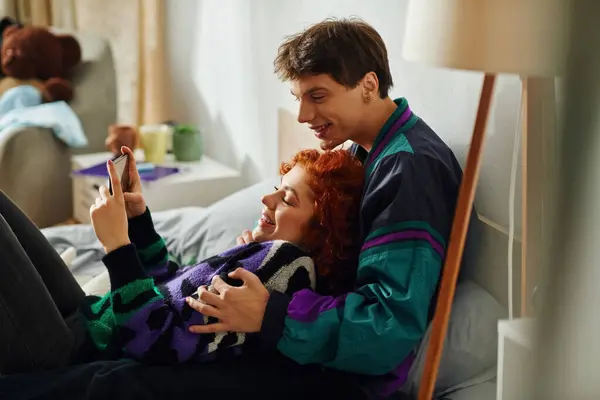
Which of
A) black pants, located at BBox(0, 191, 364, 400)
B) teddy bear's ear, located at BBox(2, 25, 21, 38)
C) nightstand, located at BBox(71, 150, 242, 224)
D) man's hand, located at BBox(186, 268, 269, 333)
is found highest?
teddy bear's ear, located at BBox(2, 25, 21, 38)

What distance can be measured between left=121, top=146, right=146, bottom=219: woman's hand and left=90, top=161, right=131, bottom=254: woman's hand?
127mm

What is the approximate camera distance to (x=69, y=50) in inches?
116

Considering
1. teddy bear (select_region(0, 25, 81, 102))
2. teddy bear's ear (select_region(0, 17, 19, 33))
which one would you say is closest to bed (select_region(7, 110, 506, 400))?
teddy bear (select_region(0, 25, 81, 102))

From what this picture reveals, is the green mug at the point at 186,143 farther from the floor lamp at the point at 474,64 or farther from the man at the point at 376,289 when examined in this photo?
the floor lamp at the point at 474,64

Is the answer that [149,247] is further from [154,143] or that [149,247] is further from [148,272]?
[154,143]

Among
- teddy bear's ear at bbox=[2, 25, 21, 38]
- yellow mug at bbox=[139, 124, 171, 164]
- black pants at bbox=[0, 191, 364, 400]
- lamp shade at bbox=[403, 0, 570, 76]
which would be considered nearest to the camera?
lamp shade at bbox=[403, 0, 570, 76]

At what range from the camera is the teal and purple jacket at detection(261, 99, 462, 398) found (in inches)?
44.8

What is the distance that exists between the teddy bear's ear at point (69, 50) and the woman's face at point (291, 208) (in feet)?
6.45

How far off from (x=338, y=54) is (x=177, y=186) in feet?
4.37

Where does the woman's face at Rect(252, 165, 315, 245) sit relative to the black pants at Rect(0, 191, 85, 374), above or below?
above

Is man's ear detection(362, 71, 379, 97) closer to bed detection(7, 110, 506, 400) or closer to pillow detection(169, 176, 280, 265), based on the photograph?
bed detection(7, 110, 506, 400)

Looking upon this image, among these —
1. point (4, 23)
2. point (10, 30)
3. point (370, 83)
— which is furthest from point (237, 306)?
point (4, 23)

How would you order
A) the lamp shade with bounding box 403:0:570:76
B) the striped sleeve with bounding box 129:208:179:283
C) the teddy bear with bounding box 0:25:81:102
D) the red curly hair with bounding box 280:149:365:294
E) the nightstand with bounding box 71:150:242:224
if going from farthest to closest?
1. the teddy bear with bounding box 0:25:81:102
2. the nightstand with bounding box 71:150:242:224
3. the striped sleeve with bounding box 129:208:179:283
4. the red curly hair with bounding box 280:149:365:294
5. the lamp shade with bounding box 403:0:570:76

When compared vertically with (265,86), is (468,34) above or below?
above
